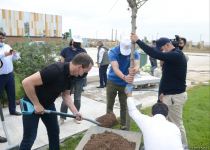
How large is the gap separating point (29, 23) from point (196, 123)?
3949 cm

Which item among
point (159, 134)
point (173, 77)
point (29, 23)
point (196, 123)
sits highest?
point (29, 23)

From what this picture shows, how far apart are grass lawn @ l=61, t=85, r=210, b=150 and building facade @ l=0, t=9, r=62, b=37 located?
106 feet

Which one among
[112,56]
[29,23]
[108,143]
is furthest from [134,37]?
[29,23]

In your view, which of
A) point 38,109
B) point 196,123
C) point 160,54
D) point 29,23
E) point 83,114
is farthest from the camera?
point 29,23

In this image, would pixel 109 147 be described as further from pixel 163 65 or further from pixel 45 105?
pixel 163 65

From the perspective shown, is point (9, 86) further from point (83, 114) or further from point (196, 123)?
point (196, 123)

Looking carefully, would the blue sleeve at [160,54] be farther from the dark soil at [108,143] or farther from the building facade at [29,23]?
the building facade at [29,23]

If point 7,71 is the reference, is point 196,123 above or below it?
below

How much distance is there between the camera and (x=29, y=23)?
1668 inches

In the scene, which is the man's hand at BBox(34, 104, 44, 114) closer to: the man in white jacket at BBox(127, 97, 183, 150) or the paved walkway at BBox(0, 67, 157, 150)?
the man in white jacket at BBox(127, 97, 183, 150)

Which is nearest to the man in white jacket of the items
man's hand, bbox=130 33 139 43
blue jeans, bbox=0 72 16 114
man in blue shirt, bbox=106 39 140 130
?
man's hand, bbox=130 33 139 43

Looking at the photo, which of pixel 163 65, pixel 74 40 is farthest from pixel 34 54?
pixel 163 65

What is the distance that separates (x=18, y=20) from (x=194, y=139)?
3999cm

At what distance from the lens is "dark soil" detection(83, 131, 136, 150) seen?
11.6 feet
